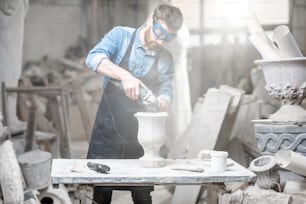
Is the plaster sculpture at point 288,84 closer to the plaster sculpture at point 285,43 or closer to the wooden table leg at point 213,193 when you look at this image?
the plaster sculpture at point 285,43

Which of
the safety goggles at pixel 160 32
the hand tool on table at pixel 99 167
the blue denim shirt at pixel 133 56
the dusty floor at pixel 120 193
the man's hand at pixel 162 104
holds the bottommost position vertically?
the dusty floor at pixel 120 193

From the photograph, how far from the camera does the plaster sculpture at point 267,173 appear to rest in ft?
11.8

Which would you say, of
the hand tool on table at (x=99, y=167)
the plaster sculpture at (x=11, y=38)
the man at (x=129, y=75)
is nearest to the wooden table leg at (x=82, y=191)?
the hand tool on table at (x=99, y=167)

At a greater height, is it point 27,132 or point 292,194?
point 27,132

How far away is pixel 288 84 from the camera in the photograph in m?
3.75

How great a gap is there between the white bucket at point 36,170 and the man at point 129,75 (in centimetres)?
47

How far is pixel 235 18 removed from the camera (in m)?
4.38

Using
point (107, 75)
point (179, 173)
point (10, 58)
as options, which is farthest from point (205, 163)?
point (10, 58)

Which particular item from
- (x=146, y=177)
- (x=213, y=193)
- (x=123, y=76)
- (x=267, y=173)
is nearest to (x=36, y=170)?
(x=123, y=76)

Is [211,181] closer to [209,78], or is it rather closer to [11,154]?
[11,154]

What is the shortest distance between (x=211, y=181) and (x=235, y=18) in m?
2.01

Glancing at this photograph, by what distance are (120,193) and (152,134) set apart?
2.40 ft

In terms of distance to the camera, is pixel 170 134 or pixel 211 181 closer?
pixel 211 181

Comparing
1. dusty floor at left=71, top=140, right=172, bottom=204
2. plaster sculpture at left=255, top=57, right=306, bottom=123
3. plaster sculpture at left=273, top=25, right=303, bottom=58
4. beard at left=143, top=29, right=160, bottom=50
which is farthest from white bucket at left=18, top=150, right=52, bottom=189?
plaster sculpture at left=273, top=25, right=303, bottom=58
